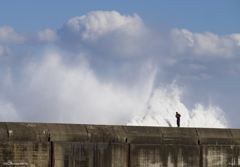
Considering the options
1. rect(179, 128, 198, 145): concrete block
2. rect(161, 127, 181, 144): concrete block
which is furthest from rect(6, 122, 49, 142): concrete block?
rect(179, 128, 198, 145): concrete block

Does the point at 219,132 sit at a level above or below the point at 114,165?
above

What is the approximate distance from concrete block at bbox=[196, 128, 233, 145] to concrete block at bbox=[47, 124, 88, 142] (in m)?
3.99

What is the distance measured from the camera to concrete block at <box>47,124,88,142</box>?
14.3m

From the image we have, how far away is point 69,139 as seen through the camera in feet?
47.4

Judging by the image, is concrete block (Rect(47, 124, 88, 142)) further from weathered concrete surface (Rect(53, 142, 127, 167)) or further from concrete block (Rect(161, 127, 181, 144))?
concrete block (Rect(161, 127, 181, 144))

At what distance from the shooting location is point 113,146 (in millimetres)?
14906

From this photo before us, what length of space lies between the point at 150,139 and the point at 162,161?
77cm

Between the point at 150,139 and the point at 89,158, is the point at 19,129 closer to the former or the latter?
the point at 89,158

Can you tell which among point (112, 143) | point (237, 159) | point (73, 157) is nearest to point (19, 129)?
point (73, 157)

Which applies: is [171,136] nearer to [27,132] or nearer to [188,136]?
[188,136]

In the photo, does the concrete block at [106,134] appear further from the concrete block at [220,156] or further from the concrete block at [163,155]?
the concrete block at [220,156]

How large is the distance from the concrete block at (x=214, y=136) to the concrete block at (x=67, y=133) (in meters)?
3.99

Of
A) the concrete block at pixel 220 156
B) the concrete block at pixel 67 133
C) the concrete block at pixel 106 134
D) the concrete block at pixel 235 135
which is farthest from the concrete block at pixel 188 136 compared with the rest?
the concrete block at pixel 67 133

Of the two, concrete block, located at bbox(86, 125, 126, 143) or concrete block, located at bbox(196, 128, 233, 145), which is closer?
concrete block, located at bbox(86, 125, 126, 143)
